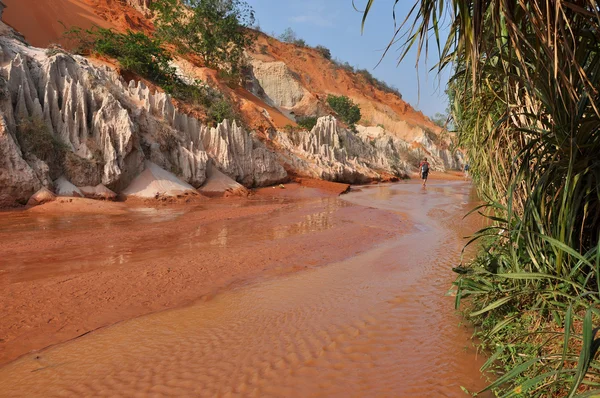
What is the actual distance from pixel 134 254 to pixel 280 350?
12.8 ft

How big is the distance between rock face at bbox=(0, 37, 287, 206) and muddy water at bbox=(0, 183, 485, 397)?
28.2 feet

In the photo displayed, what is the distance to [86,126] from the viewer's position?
12656mm

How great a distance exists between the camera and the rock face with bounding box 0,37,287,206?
1077cm

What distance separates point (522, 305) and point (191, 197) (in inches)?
456

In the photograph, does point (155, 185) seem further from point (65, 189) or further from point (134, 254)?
point (134, 254)

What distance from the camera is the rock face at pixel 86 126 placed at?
35.3ft

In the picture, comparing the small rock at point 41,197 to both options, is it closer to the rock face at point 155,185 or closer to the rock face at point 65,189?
the rock face at point 65,189

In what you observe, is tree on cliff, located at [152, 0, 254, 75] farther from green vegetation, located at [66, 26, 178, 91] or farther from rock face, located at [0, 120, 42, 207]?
rock face, located at [0, 120, 42, 207]

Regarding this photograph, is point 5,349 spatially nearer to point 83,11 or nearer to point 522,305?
point 522,305

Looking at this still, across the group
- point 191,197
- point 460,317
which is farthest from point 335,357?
point 191,197

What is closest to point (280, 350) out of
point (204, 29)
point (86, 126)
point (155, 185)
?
point (155, 185)

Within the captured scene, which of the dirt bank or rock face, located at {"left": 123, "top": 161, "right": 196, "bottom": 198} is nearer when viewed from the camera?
the dirt bank

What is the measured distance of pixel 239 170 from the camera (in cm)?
1797

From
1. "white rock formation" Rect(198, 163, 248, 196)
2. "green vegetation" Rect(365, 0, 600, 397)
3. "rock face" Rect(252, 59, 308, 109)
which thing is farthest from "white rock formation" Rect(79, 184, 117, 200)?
"rock face" Rect(252, 59, 308, 109)
